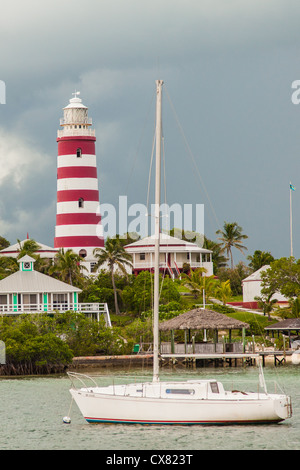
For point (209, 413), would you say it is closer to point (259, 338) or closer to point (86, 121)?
point (259, 338)

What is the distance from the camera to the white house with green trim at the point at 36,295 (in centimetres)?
6775

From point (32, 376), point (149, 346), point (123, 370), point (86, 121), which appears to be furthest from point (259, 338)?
point (86, 121)

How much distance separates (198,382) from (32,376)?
24.7 metres

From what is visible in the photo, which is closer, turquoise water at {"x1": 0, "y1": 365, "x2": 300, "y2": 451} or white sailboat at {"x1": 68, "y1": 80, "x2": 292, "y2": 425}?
turquoise water at {"x1": 0, "y1": 365, "x2": 300, "y2": 451}

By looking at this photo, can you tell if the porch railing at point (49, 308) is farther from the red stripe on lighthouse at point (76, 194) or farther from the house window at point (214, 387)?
the house window at point (214, 387)

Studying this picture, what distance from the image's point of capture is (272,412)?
32.9m

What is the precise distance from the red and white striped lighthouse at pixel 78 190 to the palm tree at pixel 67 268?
833cm

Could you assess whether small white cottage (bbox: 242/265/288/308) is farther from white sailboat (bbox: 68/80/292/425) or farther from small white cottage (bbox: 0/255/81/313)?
white sailboat (bbox: 68/80/292/425)

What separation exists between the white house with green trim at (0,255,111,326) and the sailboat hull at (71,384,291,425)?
33930 millimetres

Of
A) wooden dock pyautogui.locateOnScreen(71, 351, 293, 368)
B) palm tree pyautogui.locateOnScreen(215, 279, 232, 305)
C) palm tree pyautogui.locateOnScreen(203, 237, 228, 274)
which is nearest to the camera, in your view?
wooden dock pyautogui.locateOnScreen(71, 351, 293, 368)

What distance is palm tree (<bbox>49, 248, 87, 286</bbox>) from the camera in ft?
258

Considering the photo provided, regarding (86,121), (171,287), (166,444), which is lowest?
(166,444)

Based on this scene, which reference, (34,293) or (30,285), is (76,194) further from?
(34,293)

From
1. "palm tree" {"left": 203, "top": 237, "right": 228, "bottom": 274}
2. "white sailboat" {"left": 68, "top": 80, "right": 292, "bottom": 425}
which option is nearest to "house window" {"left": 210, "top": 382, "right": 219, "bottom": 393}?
"white sailboat" {"left": 68, "top": 80, "right": 292, "bottom": 425}
